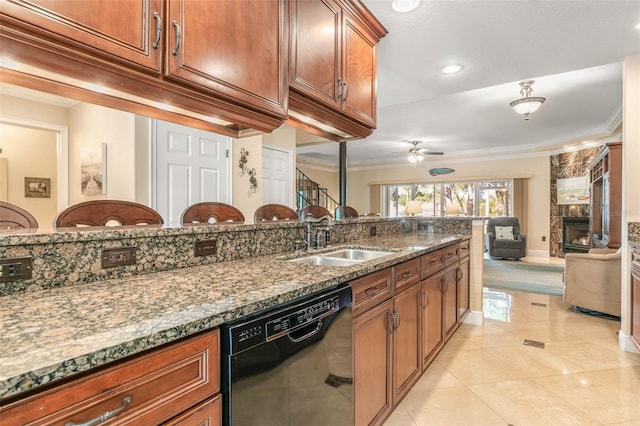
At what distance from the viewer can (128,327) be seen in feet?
2.31

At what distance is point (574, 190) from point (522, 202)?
1028mm

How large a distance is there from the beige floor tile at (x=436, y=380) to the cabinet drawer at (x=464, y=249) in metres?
1.04

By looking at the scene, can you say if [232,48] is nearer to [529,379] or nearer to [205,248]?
[205,248]

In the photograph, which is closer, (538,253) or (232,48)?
(232,48)

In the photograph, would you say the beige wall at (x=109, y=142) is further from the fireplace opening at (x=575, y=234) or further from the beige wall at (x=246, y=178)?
the fireplace opening at (x=575, y=234)

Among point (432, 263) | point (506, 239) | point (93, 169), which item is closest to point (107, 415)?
point (432, 263)

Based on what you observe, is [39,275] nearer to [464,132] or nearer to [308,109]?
[308,109]

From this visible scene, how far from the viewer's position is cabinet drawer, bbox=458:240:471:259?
2.99m

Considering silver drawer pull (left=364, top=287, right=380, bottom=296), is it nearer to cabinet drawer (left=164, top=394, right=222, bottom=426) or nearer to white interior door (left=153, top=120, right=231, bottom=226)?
cabinet drawer (left=164, top=394, right=222, bottom=426)

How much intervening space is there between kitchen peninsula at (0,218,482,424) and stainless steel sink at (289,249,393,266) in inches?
11.5

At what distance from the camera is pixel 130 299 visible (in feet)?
3.02

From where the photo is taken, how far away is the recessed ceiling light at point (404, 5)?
1.95 meters

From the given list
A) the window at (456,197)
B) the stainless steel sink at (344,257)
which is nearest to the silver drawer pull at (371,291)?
the stainless steel sink at (344,257)

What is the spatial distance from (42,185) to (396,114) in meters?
5.51
